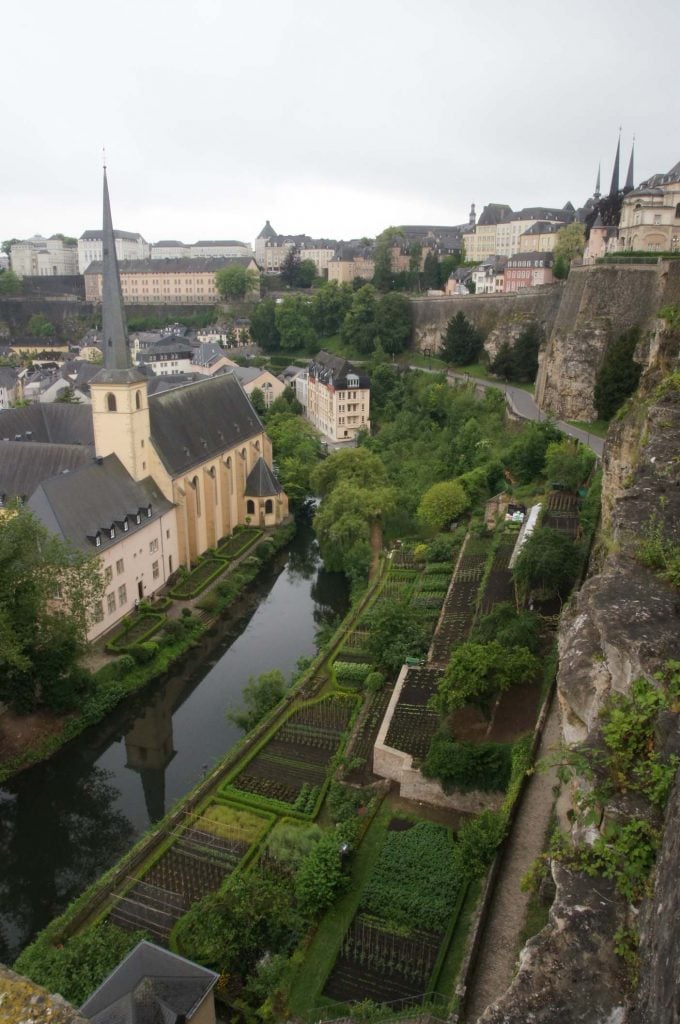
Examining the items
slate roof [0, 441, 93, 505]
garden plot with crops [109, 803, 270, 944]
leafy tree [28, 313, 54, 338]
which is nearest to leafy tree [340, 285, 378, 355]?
slate roof [0, 441, 93, 505]

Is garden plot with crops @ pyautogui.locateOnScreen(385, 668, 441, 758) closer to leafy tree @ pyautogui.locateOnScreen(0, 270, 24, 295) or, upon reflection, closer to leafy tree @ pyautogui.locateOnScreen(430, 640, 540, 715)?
leafy tree @ pyautogui.locateOnScreen(430, 640, 540, 715)

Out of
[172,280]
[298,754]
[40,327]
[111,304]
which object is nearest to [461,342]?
[111,304]

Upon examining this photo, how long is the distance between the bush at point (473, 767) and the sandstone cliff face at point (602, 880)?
4779 mm

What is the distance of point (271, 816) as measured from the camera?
63.3ft

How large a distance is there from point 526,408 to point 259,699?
31657 mm

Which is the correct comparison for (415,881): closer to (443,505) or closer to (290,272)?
(443,505)

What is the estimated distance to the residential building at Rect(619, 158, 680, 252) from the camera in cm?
4728

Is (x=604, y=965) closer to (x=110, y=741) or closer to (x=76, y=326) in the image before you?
(x=110, y=741)

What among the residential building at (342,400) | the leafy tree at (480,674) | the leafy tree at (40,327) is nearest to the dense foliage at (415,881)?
the leafy tree at (480,674)

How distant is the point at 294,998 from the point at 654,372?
68.6ft

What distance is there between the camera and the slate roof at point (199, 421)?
123 feet

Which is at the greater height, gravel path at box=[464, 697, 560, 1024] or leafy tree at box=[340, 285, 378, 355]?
leafy tree at box=[340, 285, 378, 355]

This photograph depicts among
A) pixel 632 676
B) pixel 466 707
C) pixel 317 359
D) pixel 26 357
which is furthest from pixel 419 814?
pixel 26 357

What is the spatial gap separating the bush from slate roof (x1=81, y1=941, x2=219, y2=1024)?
727 centimetres
